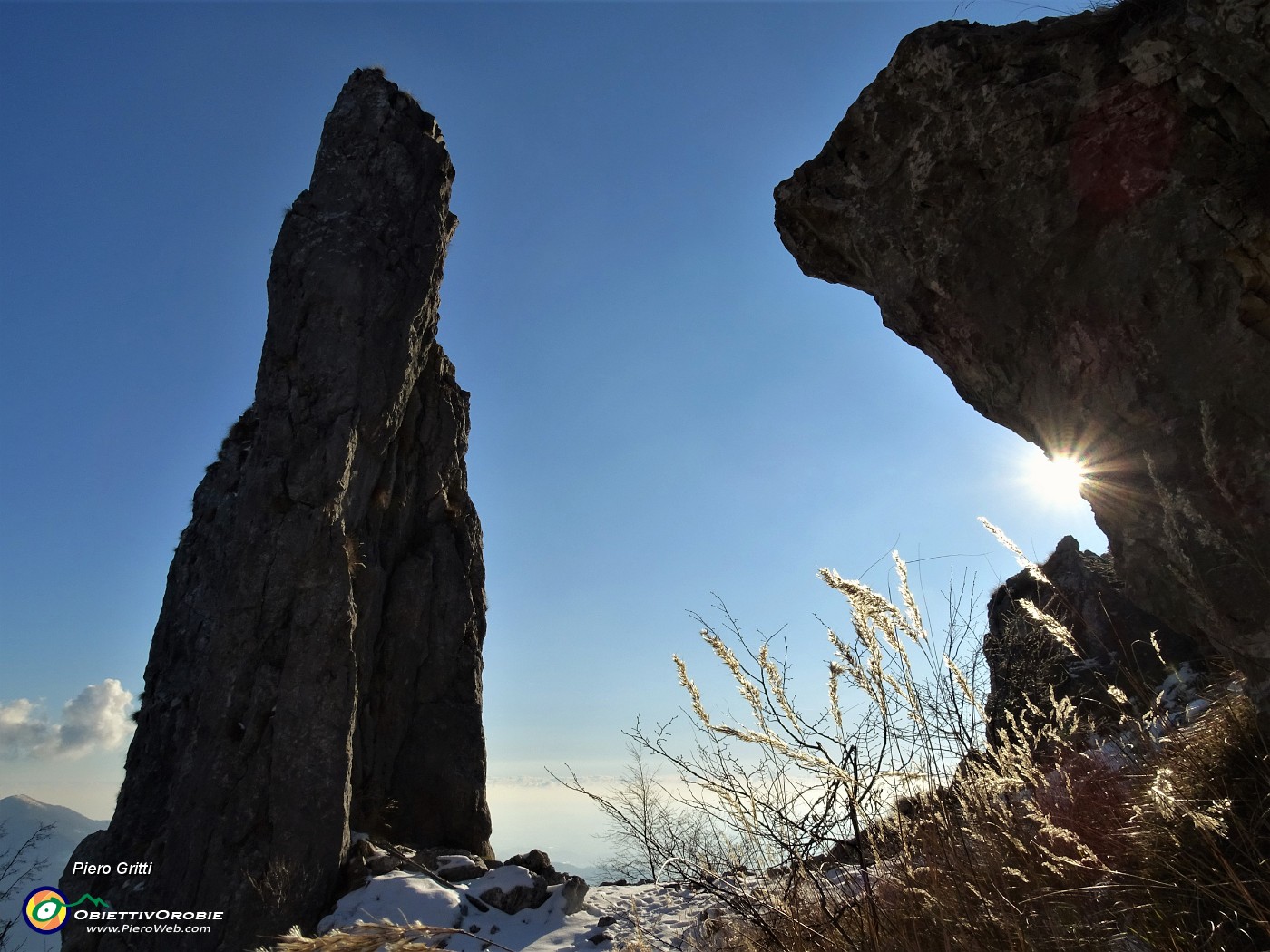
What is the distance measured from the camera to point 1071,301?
4273 mm

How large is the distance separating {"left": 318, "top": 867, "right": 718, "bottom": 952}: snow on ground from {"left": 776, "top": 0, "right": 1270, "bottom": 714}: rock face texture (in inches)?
235

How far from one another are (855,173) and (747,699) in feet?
A: 16.8

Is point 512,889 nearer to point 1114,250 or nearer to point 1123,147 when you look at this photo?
point 1114,250

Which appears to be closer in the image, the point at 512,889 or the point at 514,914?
the point at 514,914

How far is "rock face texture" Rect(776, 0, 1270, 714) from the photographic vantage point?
341cm

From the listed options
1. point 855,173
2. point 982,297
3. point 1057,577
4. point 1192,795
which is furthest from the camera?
point 1057,577

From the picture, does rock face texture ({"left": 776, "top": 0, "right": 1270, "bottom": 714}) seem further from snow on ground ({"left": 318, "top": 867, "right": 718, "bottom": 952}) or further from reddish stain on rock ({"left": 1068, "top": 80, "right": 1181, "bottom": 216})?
snow on ground ({"left": 318, "top": 867, "right": 718, "bottom": 952})

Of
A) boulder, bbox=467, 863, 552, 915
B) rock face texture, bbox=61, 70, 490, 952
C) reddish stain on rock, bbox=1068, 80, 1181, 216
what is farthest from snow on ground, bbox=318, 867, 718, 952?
reddish stain on rock, bbox=1068, 80, 1181, 216

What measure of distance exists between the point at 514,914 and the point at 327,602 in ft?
18.6

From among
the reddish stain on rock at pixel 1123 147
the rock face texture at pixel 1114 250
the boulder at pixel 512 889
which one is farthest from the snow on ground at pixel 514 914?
the reddish stain on rock at pixel 1123 147

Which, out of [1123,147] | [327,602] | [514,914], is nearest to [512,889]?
[514,914]

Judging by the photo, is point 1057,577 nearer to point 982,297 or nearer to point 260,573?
point 982,297

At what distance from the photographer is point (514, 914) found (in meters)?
9.53

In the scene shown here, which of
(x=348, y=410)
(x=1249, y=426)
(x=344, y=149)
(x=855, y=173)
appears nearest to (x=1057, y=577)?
(x=855, y=173)
